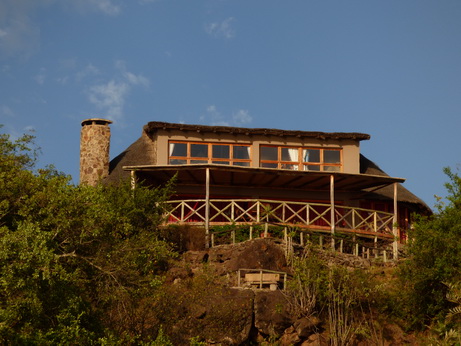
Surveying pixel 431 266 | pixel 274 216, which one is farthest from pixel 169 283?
pixel 431 266

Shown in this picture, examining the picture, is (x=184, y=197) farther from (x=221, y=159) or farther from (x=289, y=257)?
(x=289, y=257)

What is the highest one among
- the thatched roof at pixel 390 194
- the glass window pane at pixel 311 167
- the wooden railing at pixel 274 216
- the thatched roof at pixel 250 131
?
the thatched roof at pixel 250 131

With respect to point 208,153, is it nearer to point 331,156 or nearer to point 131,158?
point 131,158

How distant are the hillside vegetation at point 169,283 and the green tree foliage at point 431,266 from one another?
0.10 feet

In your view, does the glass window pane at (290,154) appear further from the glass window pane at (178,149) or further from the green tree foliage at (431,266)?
the green tree foliage at (431,266)

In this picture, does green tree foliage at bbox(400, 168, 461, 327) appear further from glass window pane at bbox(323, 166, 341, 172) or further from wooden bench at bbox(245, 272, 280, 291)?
glass window pane at bbox(323, 166, 341, 172)

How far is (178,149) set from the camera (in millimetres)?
24703

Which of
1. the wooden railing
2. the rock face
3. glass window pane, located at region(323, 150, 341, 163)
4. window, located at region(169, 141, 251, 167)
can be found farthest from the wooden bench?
glass window pane, located at region(323, 150, 341, 163)

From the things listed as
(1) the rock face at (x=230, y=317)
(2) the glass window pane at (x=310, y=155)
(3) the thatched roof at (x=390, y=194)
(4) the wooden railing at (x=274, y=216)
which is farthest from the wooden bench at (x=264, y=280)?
(3) the thatched roof at (x=390, y=194)

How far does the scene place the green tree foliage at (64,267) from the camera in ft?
36.5

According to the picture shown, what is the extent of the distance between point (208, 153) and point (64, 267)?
502 inches

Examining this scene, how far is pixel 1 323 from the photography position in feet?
34.4

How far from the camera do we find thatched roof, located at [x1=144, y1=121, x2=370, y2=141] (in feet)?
80.0

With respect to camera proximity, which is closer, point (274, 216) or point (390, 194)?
point (274, 216)
